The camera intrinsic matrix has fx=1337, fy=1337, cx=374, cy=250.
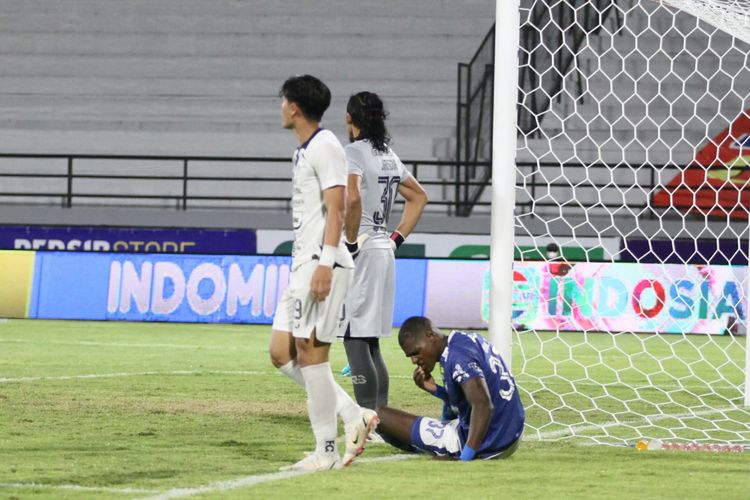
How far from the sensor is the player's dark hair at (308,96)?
5488mm

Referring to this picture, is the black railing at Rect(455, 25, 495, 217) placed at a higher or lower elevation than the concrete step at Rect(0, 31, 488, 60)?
lower

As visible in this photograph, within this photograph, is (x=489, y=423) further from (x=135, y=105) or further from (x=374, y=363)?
(x=135, y=105)

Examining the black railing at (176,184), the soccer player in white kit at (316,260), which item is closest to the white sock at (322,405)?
the soccer player in white kit at (316,260)

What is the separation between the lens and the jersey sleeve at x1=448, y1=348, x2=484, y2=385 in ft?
18.4

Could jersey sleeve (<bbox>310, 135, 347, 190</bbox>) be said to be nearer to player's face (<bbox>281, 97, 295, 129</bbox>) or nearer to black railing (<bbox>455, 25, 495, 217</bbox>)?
player's face (<bbox>281, 97, 295, 129</bbox>)

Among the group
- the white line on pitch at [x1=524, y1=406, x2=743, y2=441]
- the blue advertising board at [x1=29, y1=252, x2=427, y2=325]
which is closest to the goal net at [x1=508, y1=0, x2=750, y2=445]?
the white line on pitch at [x1=524, y1=406, x2=743, y2=441]

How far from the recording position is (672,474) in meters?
5.55

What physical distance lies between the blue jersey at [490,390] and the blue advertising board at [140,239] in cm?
1373

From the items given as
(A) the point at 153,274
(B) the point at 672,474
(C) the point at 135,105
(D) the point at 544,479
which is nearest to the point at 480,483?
(D) the point at 544,479

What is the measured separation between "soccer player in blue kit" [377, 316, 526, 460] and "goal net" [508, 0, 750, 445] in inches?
43.9

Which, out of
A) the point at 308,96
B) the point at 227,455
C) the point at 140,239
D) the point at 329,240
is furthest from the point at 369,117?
the point at 140,239

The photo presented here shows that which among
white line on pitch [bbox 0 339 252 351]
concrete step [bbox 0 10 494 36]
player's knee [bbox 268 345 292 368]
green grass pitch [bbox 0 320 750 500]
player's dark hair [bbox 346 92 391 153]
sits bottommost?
green grass pitch [bbox 0 320 750 500]

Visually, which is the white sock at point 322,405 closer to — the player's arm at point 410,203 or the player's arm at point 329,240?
the player's arm at point 329,240

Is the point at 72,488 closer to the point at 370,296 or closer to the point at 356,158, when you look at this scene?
the point at 370,296
